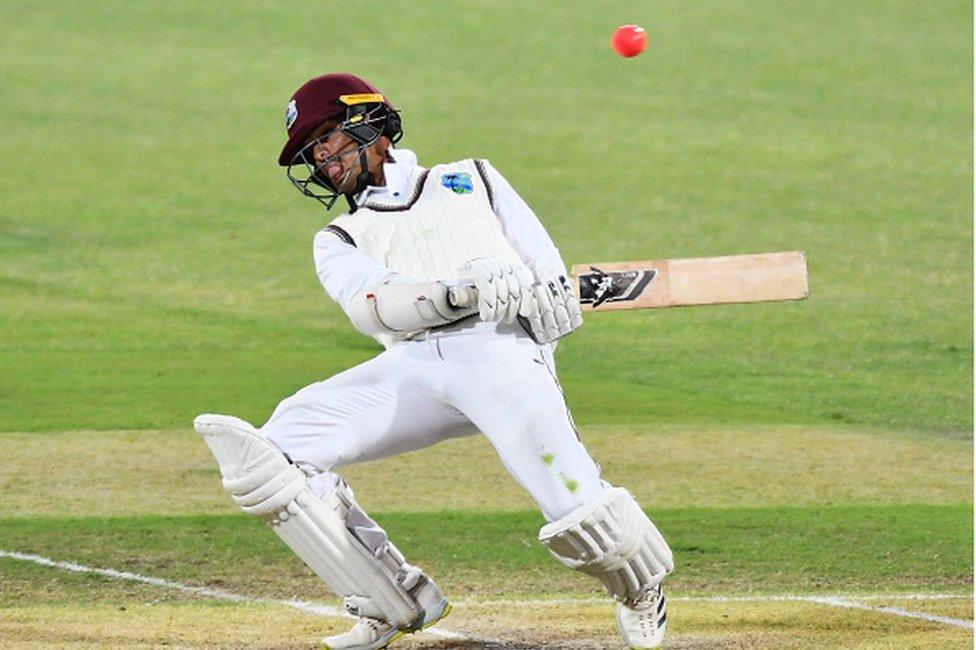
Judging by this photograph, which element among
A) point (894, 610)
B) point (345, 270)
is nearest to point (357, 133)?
point (345, 270)

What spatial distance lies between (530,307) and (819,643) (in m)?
1.44

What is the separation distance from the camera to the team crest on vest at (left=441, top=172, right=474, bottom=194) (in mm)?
5668

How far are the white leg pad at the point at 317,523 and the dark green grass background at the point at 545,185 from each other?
468 centimetres

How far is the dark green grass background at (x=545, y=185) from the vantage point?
37.9 feet

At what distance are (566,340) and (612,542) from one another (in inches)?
283

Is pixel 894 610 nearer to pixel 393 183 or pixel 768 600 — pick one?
pixel 768 600

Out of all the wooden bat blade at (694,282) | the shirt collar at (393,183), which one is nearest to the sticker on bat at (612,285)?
the wooden bat blade at (694,282)

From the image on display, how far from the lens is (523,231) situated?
5.68 metres

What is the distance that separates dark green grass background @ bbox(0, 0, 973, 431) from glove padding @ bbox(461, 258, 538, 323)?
5098 mm

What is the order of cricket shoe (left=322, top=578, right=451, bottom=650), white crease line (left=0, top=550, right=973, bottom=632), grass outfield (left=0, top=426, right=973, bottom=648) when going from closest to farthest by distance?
cricket shoe (left=322, top=578, right=451, bottom=650) → grass outfield (left=0, top=426, right=973, bottom=648) → white crease line (left=0, top=550, right=973, bottom=632)

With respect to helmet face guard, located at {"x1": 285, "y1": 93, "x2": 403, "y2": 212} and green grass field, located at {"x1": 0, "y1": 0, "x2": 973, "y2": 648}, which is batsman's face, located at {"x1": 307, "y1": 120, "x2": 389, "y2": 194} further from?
green grass field, located at {"x1": 0, "y1": 0, "x2": 973, "y2": 648}

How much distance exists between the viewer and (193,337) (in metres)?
12.5

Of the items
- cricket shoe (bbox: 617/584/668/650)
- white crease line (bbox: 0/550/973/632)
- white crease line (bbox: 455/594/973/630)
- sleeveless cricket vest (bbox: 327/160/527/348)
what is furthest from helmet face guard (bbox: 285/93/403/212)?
white crease line (bbox: 455/594/973/630)

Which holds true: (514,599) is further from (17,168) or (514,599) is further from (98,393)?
(17,168)
